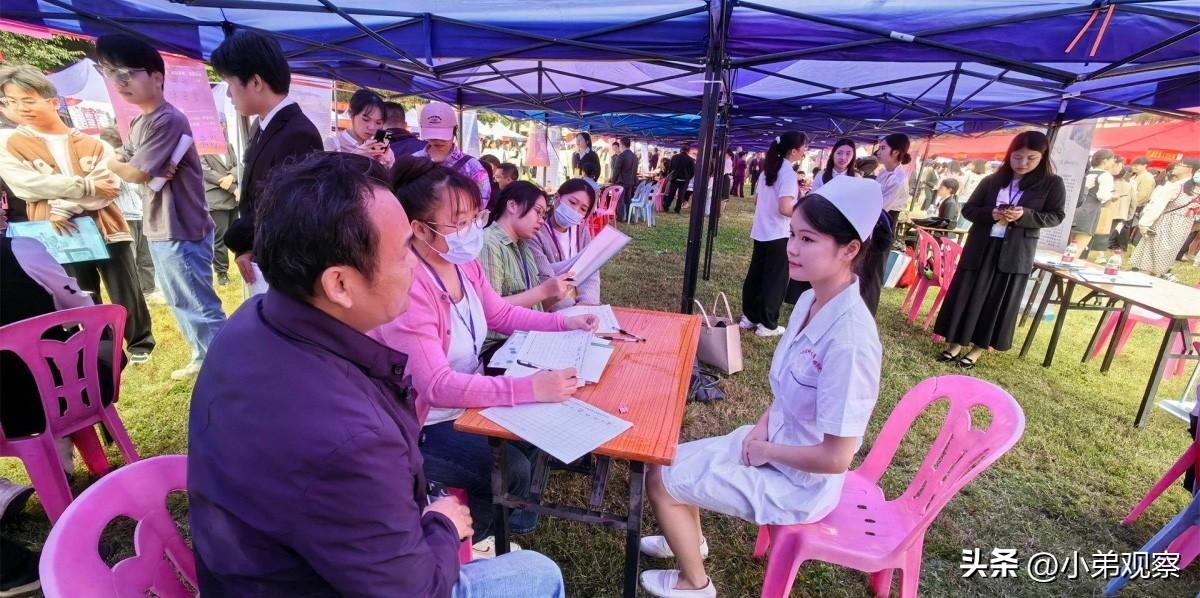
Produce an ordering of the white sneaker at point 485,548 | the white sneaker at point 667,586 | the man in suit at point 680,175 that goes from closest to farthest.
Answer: the white sneaker at point 667,586 → the white sneaker at point 485,548 → the man in suit at point 680,175

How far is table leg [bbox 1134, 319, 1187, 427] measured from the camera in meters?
3.12

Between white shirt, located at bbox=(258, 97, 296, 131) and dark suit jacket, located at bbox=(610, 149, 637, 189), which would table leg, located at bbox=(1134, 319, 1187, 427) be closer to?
white shirt, located at bbox=(258, 97, 296, 131)

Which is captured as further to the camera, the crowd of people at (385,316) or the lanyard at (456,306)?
the lanyard at (456,306)

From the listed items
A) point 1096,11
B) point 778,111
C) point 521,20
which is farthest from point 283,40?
point 778,111

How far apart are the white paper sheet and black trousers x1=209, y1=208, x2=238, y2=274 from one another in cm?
236

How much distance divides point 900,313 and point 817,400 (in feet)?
15.6

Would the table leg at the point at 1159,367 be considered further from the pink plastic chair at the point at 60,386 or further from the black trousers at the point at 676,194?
the black trousers at the point at 676,194

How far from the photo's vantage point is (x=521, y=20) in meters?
3.71

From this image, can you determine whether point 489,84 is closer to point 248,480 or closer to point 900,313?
point 900,313

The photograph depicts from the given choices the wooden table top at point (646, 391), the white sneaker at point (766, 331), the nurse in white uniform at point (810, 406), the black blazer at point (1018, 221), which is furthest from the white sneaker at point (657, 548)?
the black blazer at point (1018, 221)

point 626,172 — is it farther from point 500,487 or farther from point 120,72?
point 500,487

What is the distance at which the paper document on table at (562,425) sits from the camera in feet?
4.14

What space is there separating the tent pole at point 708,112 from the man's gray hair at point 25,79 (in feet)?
12.2

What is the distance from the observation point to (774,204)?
4230mm
